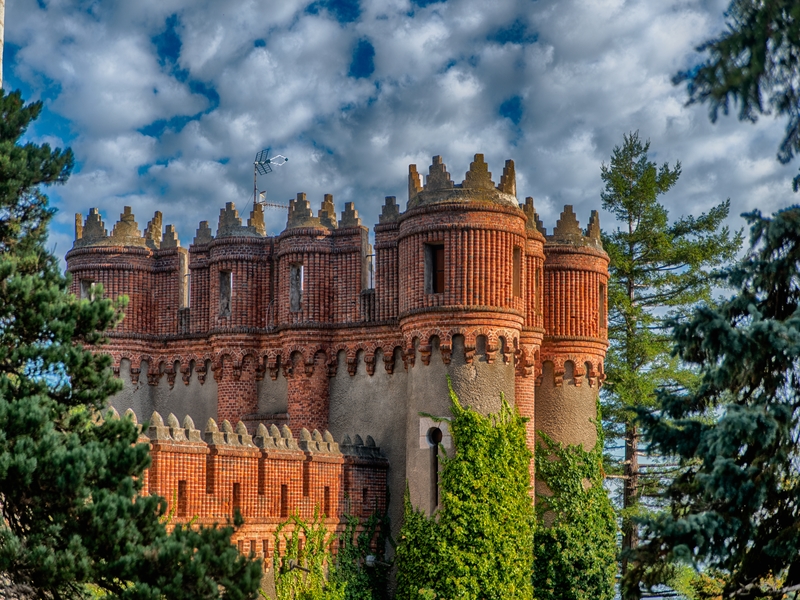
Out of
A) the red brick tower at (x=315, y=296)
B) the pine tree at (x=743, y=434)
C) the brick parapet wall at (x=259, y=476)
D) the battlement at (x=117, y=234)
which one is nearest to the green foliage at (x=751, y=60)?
the pine tree at (x=743, y=434)

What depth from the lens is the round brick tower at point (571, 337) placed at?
30234 millimetres

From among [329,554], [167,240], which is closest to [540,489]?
[329,554]

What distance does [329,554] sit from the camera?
26.2 metres

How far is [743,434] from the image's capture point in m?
12.7

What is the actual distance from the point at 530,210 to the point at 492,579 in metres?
9.92

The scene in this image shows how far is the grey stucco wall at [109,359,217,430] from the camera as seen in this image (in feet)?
102

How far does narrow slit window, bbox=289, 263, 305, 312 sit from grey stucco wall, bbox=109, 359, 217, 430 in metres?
3.02

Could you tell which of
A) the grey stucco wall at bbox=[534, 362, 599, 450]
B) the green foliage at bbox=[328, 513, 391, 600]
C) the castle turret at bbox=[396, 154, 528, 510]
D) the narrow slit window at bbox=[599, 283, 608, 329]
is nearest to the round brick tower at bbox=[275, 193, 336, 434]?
the castle turret at bbox=[396, 154, 528, 510]

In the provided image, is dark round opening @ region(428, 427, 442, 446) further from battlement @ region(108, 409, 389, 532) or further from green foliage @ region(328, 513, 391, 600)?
green foliage @ region(328, 513, 391, 600)

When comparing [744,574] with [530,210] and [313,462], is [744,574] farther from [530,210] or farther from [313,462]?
[530,210]

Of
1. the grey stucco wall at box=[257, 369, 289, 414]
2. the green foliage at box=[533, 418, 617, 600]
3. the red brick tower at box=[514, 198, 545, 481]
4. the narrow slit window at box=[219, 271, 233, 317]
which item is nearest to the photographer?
the red brick tower at box=[514, 198, 545, 481]

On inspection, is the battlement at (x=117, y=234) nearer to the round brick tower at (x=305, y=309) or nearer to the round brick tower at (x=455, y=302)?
the round brick tower at (x=305, y=309)

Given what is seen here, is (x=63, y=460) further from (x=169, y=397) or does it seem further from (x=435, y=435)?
(x=169, y=397)

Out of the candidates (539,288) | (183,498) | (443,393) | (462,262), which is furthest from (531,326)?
(183,498)
